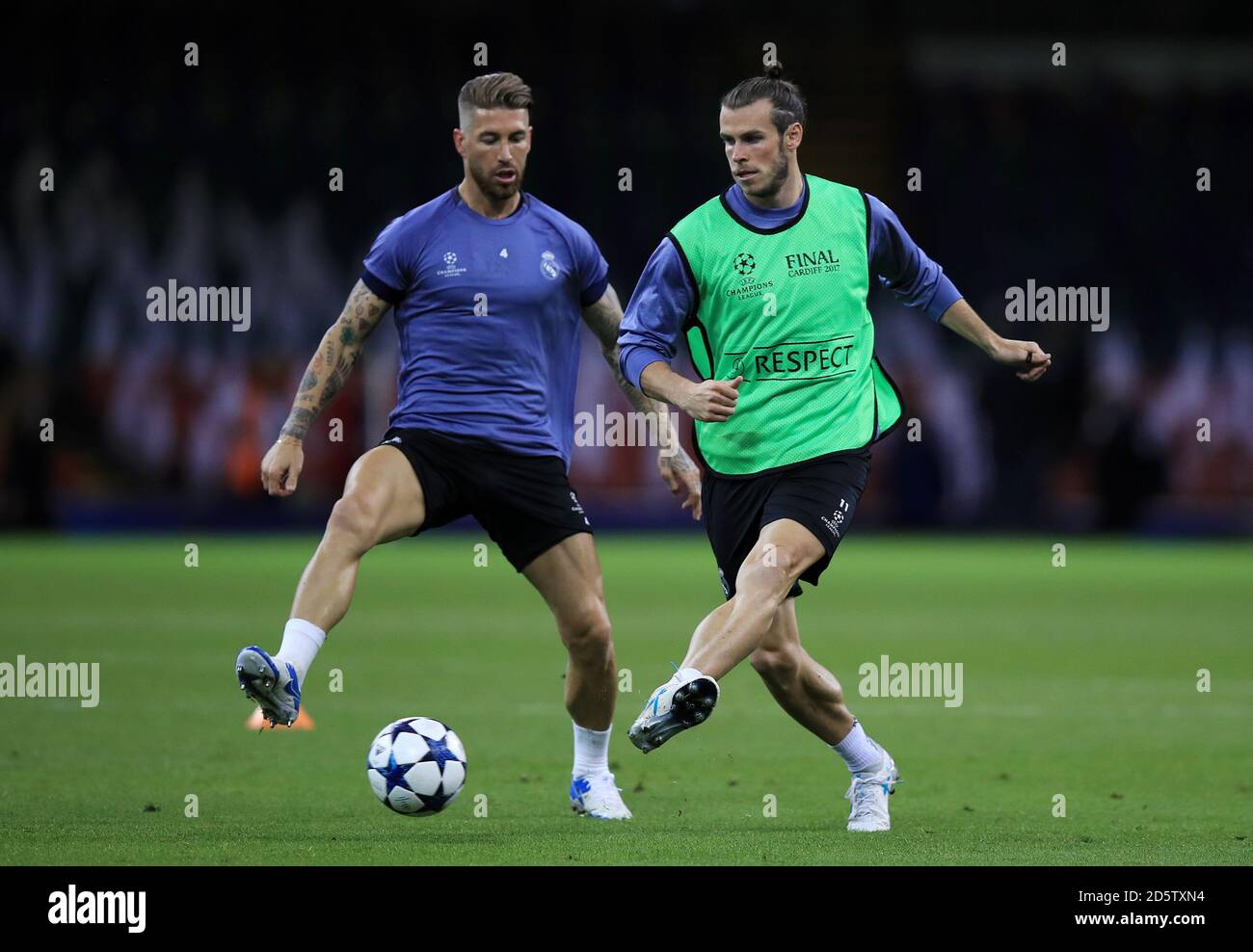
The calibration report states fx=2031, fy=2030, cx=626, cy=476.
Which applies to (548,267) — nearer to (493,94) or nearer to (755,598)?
(493,94)

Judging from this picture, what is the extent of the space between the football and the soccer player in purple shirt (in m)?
0.76

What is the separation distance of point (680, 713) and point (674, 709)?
→ 0.03 metres

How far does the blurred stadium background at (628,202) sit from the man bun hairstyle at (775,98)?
21.1 meters

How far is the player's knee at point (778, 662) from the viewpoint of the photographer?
7.32 m

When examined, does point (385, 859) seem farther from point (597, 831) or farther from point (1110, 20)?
point (1110, 20)

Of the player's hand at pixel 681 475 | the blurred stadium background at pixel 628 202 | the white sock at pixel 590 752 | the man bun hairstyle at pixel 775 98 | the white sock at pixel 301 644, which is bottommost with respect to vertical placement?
the white sock at pixel 590 752

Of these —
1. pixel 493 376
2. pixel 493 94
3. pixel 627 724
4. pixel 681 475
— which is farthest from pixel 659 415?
pixel 627 724

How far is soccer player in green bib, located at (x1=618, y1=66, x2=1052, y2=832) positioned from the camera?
7.20 metres

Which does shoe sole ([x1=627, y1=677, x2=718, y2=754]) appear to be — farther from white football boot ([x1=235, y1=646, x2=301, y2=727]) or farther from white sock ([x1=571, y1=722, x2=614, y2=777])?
white sock ([x1=571, y1=722, x2=614, y2=777])

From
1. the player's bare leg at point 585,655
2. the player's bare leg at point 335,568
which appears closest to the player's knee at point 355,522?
the player's bare leg at point 335,568

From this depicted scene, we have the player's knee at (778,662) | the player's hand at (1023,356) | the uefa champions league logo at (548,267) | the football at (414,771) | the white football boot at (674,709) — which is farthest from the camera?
the uefa champions league logo at (548,267)

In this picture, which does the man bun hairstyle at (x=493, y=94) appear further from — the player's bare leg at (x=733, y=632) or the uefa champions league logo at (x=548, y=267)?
the player's bare leg at (x=733, y=632)

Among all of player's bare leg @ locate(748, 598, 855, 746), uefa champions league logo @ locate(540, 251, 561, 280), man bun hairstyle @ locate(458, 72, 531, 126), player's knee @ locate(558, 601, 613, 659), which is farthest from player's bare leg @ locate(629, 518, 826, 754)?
man bun hairstyle @ locate(458, 72, 531, 126)

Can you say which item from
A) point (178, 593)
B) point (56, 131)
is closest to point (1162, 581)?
point (178, 593)
